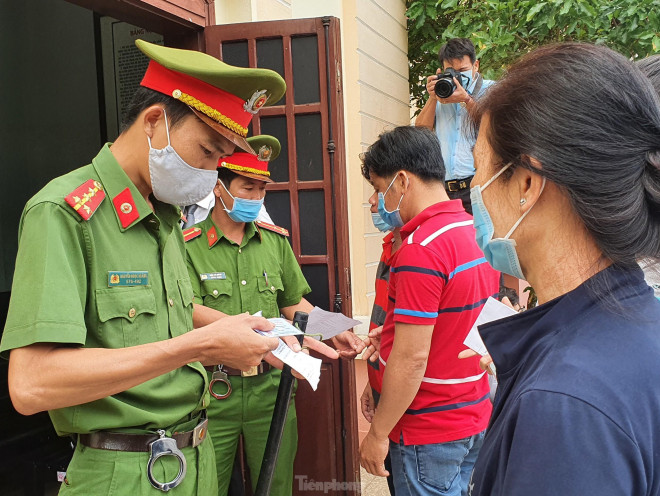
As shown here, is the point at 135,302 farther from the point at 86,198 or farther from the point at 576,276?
the point at 576,276

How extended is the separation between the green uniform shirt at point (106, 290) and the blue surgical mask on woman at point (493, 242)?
0.89 m

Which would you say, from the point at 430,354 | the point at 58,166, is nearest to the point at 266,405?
the point at 430,354

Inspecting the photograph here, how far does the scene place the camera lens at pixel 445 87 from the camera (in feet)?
12.1

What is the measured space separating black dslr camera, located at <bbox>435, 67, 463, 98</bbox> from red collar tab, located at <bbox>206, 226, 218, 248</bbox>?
75.8 inches

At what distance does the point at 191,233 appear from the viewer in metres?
2.57

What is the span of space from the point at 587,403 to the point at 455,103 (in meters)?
3.60

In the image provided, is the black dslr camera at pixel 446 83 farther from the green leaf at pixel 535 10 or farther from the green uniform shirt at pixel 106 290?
the green uniform shirt at pixel 106 290

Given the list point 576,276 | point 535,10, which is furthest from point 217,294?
point 535,10

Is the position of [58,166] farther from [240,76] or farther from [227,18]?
[240,76]

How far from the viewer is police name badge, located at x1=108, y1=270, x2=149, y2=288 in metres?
1.43

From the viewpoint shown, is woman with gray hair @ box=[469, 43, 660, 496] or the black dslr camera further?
the black dslr camera

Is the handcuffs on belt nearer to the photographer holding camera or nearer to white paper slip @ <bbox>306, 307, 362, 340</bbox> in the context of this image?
white paper slip @ <bbox>306, 307, 362, 340</bbox>

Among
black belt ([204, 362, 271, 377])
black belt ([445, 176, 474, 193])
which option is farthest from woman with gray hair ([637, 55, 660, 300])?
black belt ([445, 176, 474, 193])

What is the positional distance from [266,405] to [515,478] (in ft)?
6.10
